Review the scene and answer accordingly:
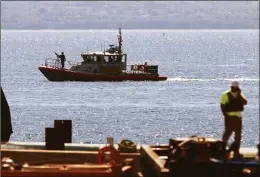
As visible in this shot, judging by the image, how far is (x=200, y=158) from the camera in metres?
18.5

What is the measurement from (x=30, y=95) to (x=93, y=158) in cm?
7857

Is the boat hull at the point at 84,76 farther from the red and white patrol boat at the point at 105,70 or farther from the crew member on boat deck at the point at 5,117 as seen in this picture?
the crew member on boat deck at the point at 5,117

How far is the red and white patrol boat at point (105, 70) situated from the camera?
105m

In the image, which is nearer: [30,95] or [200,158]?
[200,158]

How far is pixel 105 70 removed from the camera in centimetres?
10856

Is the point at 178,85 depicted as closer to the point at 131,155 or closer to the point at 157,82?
the point at 157,82

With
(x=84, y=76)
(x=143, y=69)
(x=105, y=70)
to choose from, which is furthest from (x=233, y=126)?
(x=143, y=69)

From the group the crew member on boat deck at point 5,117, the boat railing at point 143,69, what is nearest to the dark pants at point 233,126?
the crew member on boat deck at point 5,117

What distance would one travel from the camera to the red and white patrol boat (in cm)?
10469

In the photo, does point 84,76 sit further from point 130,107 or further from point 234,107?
point 234,107

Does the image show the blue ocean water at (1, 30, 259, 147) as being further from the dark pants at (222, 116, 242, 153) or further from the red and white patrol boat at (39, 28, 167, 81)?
the dark pants at (222, 116, 242, 153)

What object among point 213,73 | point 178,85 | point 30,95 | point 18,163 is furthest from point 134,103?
point 18,163

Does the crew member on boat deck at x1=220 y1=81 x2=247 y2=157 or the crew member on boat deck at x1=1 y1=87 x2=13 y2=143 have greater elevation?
the crew member on boat deck at x1=220 y1=81 x2=247 y2=157

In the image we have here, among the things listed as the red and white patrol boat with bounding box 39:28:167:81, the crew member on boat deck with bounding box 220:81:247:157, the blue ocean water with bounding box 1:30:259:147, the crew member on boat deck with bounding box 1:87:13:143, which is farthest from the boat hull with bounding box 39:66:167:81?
the crew member on boat deck with bounding box 220:81:247:157
